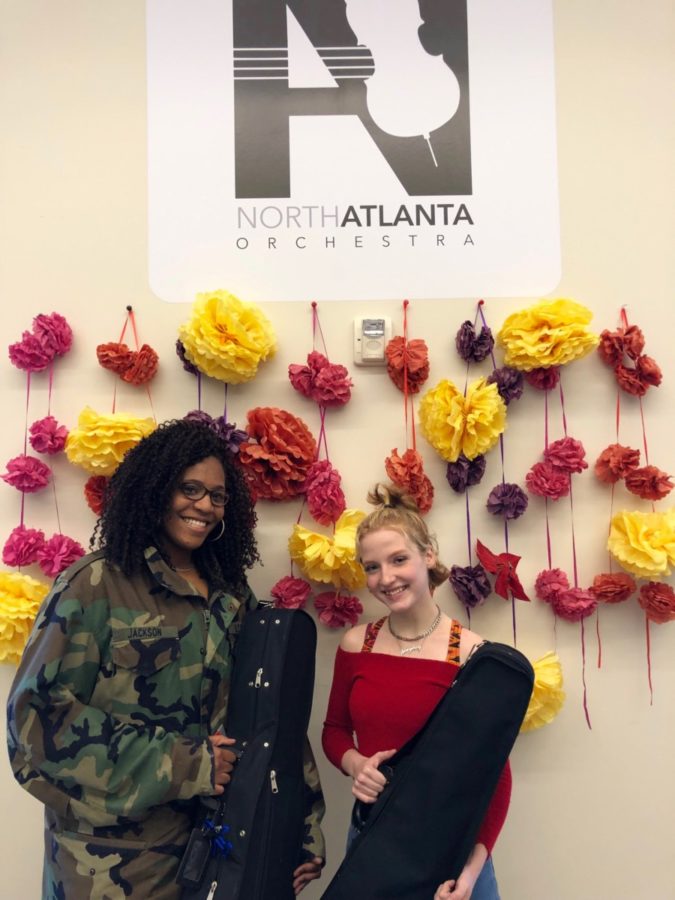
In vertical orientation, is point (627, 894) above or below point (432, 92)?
below

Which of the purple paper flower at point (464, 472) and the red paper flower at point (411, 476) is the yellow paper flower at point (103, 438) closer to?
Result: the red paper flower at point (411, 476)

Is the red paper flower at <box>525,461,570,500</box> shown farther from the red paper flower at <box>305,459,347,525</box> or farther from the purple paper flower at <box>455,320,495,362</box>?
the red paper flower at <box>305,459,347,525</box>

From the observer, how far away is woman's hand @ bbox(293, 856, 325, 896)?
4.85ft

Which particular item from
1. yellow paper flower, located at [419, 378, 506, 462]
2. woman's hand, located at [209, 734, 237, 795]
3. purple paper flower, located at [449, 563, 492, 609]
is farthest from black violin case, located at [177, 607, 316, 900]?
yellow paper flower, located at [419, 378, 506, 462]

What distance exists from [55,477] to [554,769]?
4.85 feet

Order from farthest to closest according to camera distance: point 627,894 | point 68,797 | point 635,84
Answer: point 635,84
point 627,894
point 68,797

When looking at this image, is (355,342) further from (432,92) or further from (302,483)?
(432,92)

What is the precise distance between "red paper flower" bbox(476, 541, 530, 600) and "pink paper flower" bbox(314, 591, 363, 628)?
0.33 metres

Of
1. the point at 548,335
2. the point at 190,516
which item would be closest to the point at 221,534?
the point at 190,516

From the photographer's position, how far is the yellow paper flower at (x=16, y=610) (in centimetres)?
181

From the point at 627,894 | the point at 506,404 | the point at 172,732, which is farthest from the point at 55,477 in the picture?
the point at 627,894

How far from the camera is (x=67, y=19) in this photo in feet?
6.63

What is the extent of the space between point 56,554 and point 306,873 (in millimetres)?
935

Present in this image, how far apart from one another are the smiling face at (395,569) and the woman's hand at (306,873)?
1.73 ft
